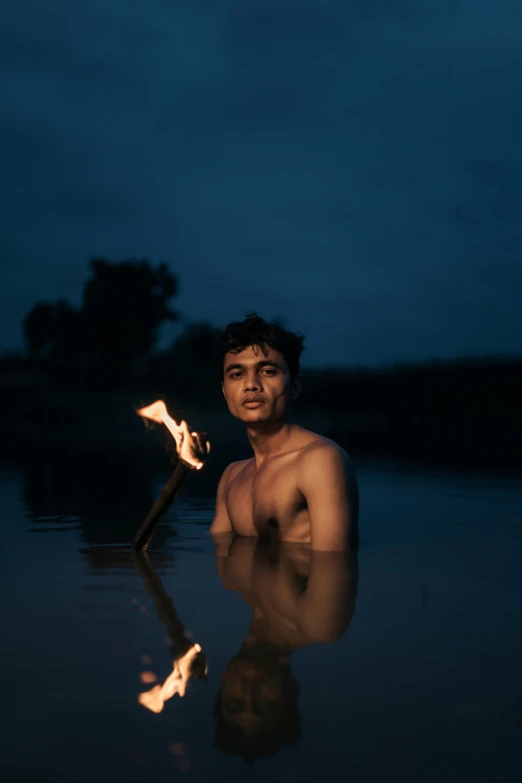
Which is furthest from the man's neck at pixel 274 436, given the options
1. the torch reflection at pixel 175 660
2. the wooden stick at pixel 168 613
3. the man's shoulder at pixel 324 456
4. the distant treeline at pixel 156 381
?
the distant treeline at pixel 156 381

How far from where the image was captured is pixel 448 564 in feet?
17.6

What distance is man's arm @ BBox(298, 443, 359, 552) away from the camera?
17.4 feet

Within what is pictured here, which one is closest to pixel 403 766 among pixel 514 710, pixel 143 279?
pixel 514 710

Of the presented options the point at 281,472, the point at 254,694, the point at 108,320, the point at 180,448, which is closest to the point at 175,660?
the point at 254,694

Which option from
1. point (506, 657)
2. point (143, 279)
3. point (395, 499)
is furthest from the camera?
point (143, 279)

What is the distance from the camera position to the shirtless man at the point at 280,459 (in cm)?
535

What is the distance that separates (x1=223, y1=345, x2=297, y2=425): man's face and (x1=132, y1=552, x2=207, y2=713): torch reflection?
1.52m

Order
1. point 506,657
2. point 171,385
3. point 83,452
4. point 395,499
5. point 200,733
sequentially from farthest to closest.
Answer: point 171,385 → point 83,452 → point 395,499 → point 506,657 → point 200,733

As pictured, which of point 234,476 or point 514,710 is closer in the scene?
point 514,710

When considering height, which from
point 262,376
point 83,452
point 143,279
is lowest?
point 83,452

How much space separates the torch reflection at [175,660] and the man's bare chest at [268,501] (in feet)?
4.25

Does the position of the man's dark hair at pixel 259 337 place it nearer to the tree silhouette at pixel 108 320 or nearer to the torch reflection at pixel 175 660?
the torch reflection at pixel 175 660

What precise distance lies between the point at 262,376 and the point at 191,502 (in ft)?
10.5

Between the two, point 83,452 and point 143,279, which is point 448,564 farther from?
point 143,279
